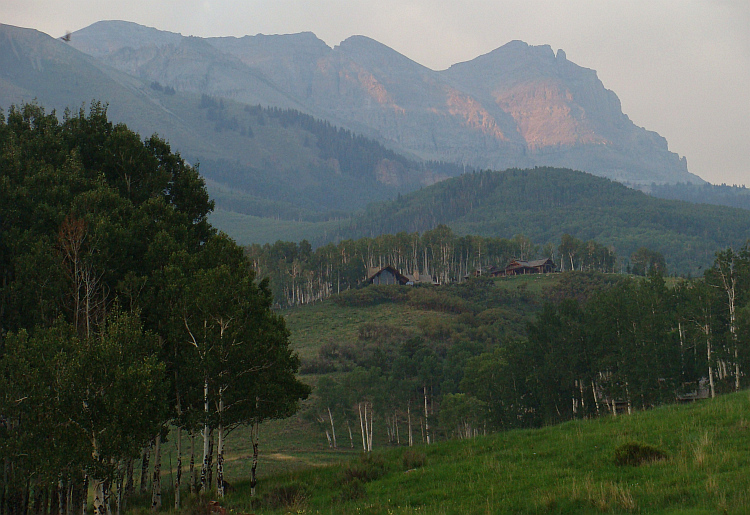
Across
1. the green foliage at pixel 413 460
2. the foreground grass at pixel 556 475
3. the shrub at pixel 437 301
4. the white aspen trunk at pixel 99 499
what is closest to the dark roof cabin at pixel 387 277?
the shrub at pixel 437 301

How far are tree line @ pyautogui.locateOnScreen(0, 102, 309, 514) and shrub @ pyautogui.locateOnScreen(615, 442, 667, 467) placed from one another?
1482cm

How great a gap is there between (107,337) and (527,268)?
17280 cm

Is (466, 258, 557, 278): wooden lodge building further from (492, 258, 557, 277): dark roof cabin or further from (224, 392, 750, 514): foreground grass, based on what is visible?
(224, 392, 750, 514): foreground grass

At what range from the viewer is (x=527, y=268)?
189 metres

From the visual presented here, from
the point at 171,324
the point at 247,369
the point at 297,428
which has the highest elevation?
the point at 171,324

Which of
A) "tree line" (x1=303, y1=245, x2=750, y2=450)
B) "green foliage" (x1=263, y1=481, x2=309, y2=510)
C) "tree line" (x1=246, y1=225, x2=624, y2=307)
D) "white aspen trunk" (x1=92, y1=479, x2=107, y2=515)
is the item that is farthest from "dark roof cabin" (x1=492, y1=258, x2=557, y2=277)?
"white aspen trunk" (x1=92, y1=479, x2=107, y2=515)

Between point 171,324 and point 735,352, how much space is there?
148 feet

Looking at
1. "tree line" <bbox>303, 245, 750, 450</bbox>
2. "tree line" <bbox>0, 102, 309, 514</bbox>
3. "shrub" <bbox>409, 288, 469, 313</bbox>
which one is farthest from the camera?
"shrub" <bbox>409, 288, 469, 313</bbox>

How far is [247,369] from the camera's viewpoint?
28.8 meters

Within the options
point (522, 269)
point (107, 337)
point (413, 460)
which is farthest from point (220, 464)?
point (522, 269)

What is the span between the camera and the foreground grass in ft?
54.0

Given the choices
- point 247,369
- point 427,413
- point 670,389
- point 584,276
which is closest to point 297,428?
point 427,413

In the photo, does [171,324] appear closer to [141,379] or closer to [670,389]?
[141,379]

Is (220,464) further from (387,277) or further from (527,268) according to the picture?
(527,268)
